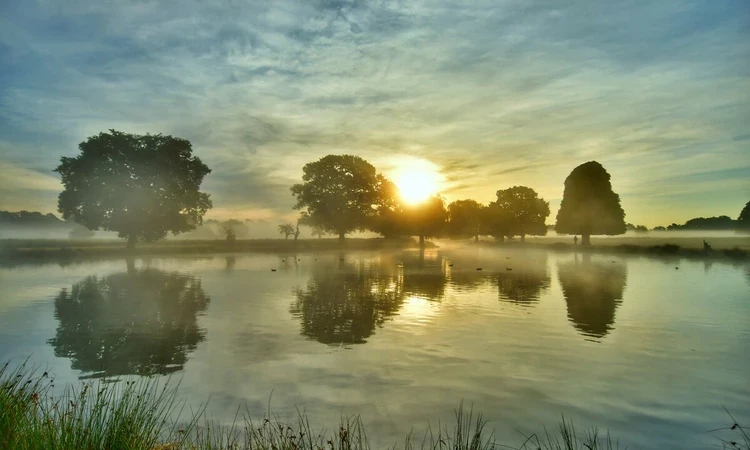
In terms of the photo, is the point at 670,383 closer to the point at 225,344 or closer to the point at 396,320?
the point at 396,320

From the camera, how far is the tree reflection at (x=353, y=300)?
1662cm

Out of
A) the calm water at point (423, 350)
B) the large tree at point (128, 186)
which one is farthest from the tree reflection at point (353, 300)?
the large tree at point (128, 186)

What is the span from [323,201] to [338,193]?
3.21m

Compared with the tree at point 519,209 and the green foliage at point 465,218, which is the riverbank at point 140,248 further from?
the tree at point 519,209

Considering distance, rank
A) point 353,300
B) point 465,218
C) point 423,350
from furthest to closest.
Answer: point 465,218, point 353,300, point 423,350

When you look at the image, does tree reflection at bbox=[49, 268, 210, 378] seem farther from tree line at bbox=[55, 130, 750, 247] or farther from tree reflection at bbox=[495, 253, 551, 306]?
tree line at bbox=[55, 130, 750, 247]

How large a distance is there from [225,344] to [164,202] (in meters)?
57.2

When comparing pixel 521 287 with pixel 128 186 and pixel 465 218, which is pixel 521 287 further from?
pixel 465 218

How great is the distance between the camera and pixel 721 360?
12.7m

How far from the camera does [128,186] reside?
210 ft

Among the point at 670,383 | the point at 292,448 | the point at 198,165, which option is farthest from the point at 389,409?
the point at 198,165

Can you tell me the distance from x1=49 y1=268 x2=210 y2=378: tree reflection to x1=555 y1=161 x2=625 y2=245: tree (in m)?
72.8

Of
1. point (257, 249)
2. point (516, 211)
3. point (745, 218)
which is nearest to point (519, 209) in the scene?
point (516, 211)

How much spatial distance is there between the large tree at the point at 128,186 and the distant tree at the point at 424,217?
157 feet
